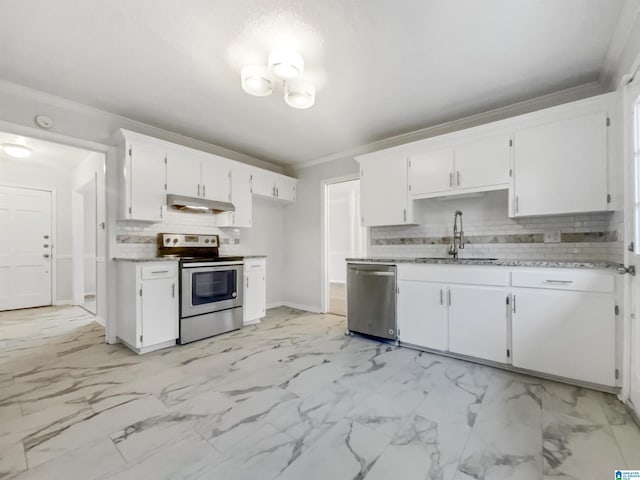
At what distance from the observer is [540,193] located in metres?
2.56

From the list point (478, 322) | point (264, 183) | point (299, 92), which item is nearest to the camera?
point (299, 92)

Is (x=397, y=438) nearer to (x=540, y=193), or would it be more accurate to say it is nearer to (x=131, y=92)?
(x=540, y=193)

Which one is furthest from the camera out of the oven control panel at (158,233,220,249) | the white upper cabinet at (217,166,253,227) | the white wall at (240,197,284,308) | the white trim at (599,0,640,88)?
the white wall at (240,197,284,308)

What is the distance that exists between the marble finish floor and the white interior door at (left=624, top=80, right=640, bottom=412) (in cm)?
29

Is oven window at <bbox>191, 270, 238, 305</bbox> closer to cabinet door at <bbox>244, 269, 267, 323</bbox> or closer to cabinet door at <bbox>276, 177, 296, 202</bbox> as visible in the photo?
cabinet door at <bbox>244, 269, 267, 323</bbox>

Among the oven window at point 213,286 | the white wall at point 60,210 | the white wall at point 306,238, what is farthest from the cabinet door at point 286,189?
the white wall at point 60,210

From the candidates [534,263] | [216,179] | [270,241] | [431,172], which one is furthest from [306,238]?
[534,263]

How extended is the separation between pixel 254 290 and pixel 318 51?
2879 mm

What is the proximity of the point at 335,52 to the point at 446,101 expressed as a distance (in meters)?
1.37

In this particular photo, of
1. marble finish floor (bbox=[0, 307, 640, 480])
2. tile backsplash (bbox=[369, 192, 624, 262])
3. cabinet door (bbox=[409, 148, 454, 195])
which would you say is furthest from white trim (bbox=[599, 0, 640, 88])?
marble finish floor (bbox=[0, 307, 640, 480])

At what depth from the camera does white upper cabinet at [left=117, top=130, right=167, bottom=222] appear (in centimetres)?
304

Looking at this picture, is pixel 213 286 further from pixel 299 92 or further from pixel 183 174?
pixel 299 92

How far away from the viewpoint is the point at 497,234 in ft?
10.1

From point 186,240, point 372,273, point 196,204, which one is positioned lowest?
point 372,273
